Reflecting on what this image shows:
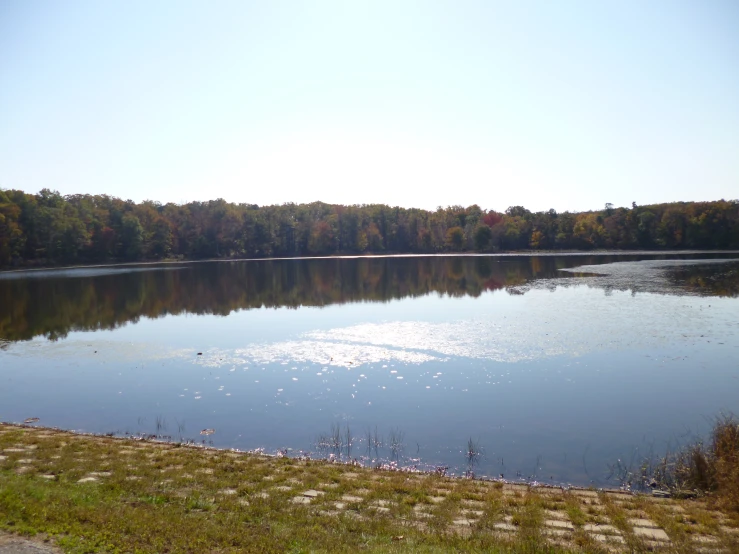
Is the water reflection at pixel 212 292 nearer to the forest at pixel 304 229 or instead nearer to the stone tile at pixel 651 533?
the stone tile at pixel 651 533

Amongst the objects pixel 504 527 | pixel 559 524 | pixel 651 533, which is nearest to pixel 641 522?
pixel 651 533

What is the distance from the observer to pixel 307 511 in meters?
8.00

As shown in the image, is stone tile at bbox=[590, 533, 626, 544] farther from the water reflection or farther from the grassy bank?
the water reflection

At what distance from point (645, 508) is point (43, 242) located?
344 ft

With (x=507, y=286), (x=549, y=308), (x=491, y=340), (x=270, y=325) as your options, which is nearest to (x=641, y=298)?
(x=549, y=308)

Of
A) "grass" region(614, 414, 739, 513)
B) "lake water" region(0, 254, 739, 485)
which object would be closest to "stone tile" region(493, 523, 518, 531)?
"lake water" region(0, 254, 739, 485)

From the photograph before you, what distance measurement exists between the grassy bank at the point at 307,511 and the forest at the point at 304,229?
3647 inches

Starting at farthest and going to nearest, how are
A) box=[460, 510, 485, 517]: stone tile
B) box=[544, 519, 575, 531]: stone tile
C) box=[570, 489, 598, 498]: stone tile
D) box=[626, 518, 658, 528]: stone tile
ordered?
box=[570, 489, 598, 498]: stone tile < box=[460, 510, 485, 517]: stone tile < box=[626, 518, 658, 528]: stone tile < box=[544, 519, 575, 531]: stone tile

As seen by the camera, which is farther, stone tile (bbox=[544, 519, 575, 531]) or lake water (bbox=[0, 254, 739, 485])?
lake water (bbox=[0, 254, 739, 485])

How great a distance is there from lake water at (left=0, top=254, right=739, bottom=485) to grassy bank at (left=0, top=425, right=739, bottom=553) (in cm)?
240

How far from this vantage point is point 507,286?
1887 inches

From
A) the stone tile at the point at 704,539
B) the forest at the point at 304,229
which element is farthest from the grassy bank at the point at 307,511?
the forest at the point at 304,229

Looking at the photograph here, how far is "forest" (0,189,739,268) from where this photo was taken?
311 ft

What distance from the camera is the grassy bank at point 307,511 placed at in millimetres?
6668
